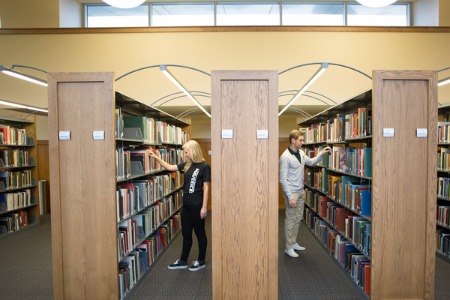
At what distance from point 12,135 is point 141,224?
13.5 ft

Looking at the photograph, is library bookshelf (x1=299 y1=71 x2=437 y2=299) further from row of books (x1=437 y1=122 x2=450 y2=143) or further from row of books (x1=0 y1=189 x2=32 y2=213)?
row of books (x1=0 y1=189 x2=32 y2=213)

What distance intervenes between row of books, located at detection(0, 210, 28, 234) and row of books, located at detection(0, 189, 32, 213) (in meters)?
0.18

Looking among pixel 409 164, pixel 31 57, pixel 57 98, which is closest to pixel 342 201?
pixel 409 164

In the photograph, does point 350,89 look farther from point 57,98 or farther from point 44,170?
point 44,170

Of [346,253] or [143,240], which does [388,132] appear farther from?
[143,240]

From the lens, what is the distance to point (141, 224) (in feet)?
12.4

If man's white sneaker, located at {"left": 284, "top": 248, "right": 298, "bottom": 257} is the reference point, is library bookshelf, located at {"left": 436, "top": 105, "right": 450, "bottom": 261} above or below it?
above

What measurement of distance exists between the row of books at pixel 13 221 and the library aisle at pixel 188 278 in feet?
3.14

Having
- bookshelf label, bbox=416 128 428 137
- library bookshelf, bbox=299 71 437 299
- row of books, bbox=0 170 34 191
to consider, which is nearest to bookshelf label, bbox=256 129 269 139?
library bookshelf, bbox=299 71 437 299

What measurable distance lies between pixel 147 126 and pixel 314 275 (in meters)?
3.09

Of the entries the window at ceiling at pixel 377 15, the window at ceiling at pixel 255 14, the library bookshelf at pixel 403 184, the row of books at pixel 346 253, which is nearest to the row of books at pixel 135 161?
the library bookshelf at pixel 403 184

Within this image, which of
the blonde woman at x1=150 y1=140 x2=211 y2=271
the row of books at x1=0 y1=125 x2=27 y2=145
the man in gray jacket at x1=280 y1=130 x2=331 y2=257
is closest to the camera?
the blonde woman at x1=150 y1=140 x2=211 y2=271

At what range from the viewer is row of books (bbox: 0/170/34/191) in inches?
225

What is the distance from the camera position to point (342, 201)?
160 inches
